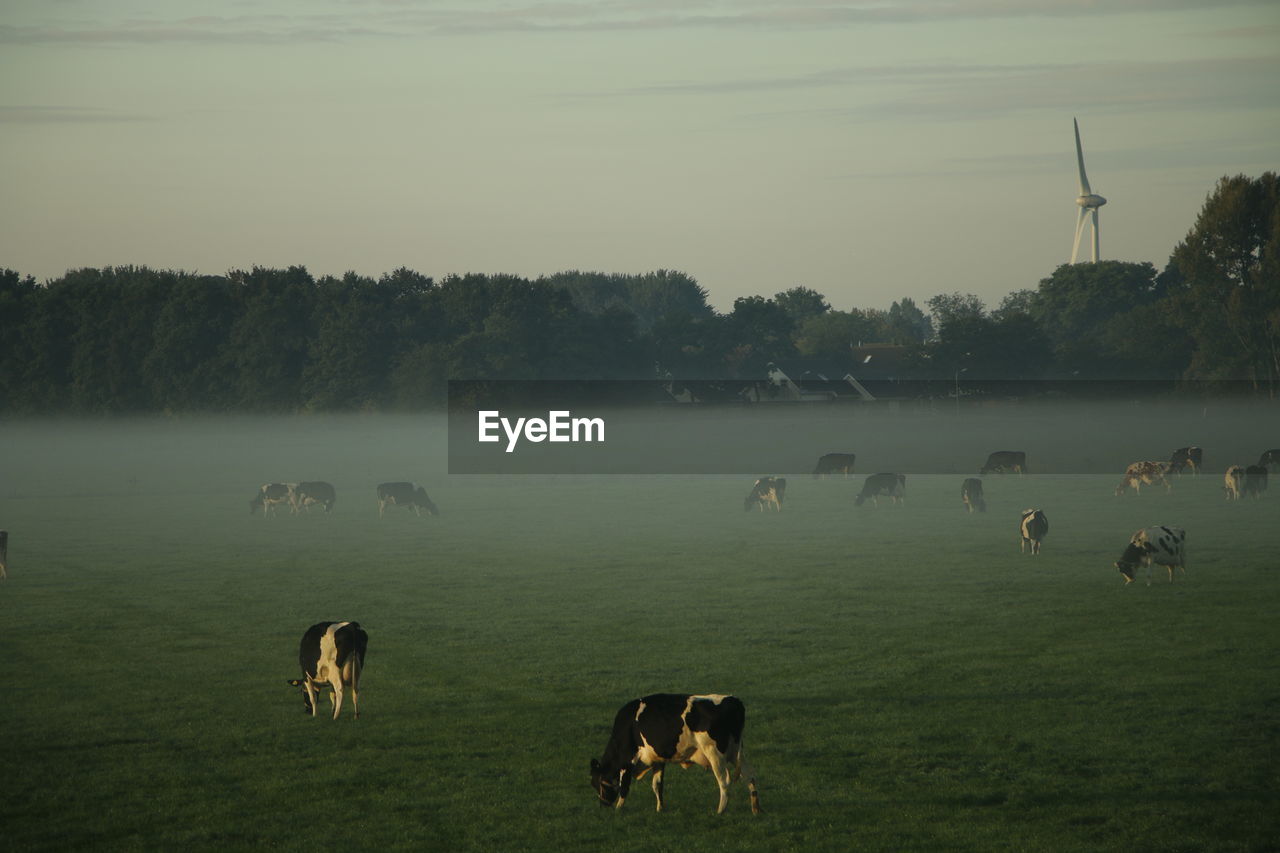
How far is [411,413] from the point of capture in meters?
91.9

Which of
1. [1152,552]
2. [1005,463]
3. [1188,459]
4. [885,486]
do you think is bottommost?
[1152,552]

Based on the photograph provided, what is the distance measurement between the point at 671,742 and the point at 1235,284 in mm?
Result: 94551

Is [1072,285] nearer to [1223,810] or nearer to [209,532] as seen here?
[209,532]

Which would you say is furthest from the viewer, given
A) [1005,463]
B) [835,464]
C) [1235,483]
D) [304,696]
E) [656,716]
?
[835,464]

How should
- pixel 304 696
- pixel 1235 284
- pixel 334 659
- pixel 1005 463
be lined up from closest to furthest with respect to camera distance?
pixel 334 659, pixel 304 696, pixel 1005 463, pixel 1235 284

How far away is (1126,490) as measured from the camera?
157 ft

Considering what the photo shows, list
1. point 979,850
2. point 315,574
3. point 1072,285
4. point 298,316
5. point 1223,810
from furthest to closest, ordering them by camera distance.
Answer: point 1072,285 → point 298,316 → point 315,574 → point 1223,810 → point 979,850

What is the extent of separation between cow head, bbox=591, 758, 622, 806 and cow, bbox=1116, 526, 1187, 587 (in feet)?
53.0

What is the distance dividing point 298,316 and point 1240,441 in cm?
7138

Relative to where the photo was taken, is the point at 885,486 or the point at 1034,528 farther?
the point at 885,486

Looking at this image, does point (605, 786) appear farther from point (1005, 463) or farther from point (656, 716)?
point (1005, 463)

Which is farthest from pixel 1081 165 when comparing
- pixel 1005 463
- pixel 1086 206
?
pixel 1005 463

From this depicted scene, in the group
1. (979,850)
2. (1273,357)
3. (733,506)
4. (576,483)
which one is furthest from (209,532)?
(1273,357)

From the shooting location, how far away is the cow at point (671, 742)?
10914mm
